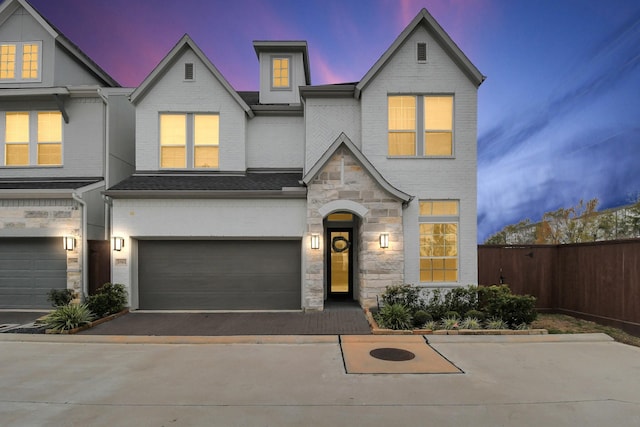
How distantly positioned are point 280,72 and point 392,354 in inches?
474

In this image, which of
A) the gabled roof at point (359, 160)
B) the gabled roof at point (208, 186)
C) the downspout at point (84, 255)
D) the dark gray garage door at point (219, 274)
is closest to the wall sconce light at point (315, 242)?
the dark gray garage door at point (219, 274)

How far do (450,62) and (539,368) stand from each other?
31.5ft

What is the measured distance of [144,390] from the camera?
595 cm

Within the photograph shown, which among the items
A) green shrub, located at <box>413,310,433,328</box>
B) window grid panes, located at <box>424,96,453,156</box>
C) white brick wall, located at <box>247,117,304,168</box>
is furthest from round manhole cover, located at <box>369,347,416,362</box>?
white brick wall, located at <box>247,117,304,168</box>

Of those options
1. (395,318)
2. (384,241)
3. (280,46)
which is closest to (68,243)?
(384,241)

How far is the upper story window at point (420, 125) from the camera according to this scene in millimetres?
12258

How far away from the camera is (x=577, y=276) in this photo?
11.4m

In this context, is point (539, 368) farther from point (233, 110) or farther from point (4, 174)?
point (4, 174)

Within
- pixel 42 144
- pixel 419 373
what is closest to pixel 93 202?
pixel 42 144

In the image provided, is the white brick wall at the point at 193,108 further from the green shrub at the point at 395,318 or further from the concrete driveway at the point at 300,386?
the green shrub at the point at 395,318

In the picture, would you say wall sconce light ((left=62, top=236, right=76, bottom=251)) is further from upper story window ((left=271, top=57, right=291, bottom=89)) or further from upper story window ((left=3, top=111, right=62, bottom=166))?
upper story window ((left=271, top=57, right=291, bottom=89))

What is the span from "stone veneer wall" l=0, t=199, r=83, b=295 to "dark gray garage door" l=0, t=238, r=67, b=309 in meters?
0.39

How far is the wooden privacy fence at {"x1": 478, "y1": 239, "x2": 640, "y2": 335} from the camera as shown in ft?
31.3

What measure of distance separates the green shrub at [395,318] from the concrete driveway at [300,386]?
100cm
